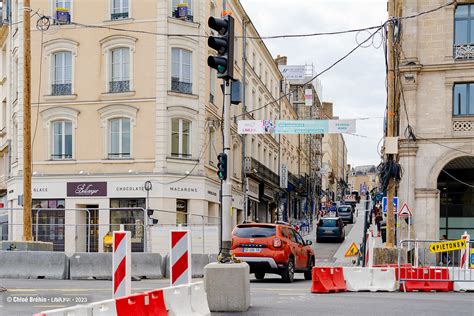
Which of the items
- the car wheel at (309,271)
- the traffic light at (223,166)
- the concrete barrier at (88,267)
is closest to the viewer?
the traffic light at (223,166)

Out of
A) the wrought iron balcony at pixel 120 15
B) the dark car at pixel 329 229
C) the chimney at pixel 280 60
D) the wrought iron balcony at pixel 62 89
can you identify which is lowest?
the dark car at pixel 329 229

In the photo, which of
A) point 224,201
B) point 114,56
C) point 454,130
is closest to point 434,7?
point 454,130

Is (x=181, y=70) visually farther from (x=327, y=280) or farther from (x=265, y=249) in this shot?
(x=327, y=280)

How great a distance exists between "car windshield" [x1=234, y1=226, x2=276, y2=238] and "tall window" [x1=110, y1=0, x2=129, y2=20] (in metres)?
18.4

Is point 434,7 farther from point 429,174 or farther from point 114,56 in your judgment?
point 114,56

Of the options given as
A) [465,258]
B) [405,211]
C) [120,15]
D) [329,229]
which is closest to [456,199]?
[405,211]

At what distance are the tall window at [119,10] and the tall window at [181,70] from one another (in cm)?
291

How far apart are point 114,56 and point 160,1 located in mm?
3415

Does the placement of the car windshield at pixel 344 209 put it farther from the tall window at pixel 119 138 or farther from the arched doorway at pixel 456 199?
the tall window at pixel 119 138

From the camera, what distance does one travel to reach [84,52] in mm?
35281

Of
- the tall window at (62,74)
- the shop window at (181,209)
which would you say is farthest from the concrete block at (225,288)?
the tall window at (62,74)

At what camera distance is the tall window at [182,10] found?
114ft

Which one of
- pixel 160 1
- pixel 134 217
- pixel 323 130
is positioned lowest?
pixel 134 217

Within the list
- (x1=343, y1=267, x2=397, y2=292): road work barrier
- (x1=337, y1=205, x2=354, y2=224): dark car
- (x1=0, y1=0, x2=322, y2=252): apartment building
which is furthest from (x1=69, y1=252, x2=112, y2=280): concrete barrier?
(x1=337, y1=205, x2=354, y2=224): dark car
